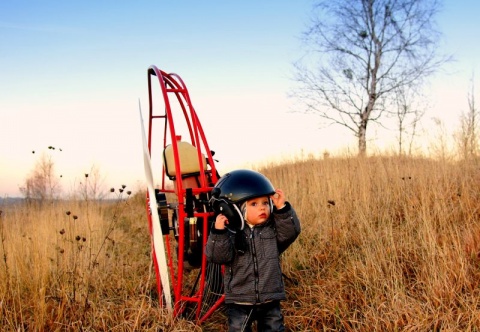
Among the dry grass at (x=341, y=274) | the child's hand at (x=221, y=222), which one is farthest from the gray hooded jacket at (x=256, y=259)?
the dry grass at (x=341, y=274)

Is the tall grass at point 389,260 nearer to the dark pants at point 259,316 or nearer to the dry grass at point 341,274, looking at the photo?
A: the dry grass at point 341,274

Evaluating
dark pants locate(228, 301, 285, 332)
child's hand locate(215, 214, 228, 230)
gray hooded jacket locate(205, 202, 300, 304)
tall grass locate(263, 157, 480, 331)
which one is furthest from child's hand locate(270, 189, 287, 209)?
tall grass locate(263, 157, 480, 331)

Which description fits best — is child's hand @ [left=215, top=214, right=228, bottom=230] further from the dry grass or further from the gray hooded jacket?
the dry grass

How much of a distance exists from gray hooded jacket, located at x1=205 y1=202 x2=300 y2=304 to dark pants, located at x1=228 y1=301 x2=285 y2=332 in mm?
95

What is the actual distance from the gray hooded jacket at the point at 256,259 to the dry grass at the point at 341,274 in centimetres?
74

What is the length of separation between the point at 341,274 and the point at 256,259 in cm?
150

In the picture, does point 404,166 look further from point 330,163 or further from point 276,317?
point 276,317

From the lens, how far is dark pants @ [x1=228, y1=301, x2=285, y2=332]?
125 inches

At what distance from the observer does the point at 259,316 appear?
3232 mm

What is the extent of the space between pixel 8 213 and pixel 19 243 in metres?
1.81

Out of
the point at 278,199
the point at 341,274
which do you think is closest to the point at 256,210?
the point at 278,199

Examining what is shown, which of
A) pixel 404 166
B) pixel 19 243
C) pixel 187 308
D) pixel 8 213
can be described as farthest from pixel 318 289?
pixel 8 213

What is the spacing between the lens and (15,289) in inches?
160

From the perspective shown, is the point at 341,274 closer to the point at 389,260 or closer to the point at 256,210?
the point at 389,260
